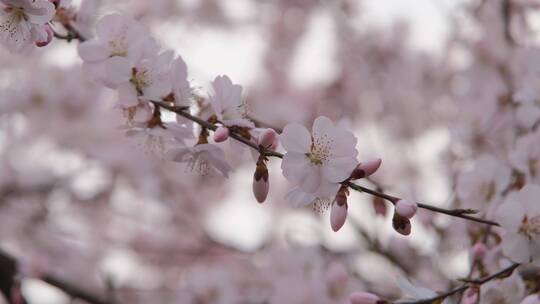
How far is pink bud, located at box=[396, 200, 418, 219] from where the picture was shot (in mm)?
1134


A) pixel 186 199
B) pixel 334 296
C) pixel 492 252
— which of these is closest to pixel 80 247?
pixel 186 199

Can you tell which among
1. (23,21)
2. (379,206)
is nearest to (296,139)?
(379,206)

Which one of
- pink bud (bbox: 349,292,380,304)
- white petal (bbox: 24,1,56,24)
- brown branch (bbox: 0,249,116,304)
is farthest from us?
brown branch (bbox: 0,249,116,304)

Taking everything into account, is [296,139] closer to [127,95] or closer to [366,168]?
[366,168]

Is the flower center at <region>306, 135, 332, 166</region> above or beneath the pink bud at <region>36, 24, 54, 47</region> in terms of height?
beneath

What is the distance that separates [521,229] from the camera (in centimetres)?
126

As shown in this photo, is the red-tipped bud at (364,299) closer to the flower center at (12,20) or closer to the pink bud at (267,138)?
the pink bud at (267,138)

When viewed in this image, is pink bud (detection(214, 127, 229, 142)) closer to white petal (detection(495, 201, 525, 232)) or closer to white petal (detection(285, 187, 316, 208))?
white petal (detection(285, 187, 316, 208))

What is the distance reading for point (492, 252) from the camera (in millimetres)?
1495

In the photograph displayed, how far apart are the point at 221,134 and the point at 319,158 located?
0.60 ft

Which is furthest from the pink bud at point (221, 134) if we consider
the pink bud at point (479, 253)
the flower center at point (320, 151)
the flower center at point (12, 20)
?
the pink bud at point (479, 253)

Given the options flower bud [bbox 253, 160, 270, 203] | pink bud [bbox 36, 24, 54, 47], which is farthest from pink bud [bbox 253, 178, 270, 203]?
pink bud [bbox 36, 24, 54, 47]

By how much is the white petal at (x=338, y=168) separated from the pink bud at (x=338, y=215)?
2.2 inches

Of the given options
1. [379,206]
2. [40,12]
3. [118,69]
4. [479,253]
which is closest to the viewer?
Answer: [40,12]
